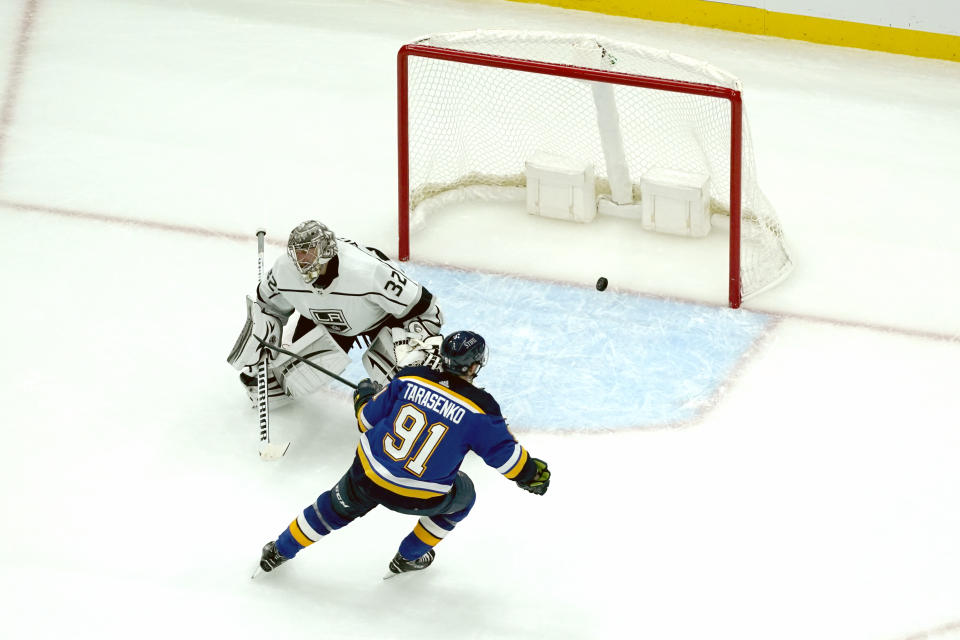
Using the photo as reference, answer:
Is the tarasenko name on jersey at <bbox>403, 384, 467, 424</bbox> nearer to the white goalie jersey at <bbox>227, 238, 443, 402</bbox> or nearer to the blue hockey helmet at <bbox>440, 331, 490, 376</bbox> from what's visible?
the blue hockey helmet at <bbox>440, 331, 490, 376</bbox>

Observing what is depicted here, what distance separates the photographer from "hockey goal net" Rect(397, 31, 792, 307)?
536 cm

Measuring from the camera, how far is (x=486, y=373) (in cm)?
508

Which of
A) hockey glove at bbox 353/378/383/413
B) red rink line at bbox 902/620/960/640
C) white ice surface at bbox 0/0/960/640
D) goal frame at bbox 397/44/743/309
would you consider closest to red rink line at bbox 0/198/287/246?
white ice surface at bbox 0/0/960/640

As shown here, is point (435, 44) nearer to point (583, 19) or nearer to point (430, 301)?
point (430, 301)

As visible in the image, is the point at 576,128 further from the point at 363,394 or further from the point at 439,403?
the point at 439,403

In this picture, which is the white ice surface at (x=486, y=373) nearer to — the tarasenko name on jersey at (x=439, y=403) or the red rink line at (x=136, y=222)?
the red rink line at (x=136, y=222)

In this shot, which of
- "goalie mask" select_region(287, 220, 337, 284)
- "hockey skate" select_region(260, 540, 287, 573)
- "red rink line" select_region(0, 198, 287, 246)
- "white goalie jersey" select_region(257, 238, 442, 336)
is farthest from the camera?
"red rink line" select_region(0, 198, 287, 246)

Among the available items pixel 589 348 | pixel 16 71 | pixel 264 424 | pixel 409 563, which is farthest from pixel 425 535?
pixel 16 71

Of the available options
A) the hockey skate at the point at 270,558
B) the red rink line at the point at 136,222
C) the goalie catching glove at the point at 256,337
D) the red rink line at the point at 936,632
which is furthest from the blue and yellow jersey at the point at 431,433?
the red rink line at the point at 136,222

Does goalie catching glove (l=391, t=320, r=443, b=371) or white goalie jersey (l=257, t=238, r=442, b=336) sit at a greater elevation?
white goalie jersey (l=257, t=238, r=442, b=336)

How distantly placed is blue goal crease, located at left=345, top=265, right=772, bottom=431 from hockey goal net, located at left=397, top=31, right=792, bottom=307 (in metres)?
0.23

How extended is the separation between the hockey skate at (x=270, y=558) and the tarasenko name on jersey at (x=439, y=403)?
66cm

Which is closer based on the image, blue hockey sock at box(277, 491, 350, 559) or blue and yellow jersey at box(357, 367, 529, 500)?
blue and yellow jersey at box(357, 367, 529, 500)

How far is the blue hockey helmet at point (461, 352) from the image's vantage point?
3803 mm
